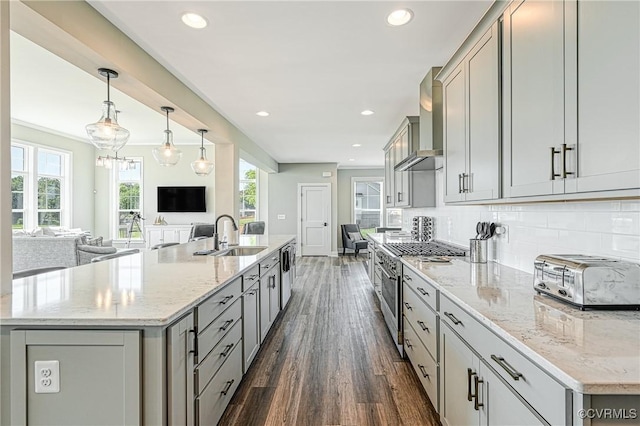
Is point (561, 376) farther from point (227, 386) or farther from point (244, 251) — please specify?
point (244, 251)

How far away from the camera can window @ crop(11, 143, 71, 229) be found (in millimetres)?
6605

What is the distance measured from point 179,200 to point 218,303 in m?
7.25

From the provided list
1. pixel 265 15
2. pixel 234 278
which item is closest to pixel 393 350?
pixel 234 278

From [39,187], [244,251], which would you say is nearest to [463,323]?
[244,251]

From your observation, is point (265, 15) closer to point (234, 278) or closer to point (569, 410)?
point (234, 278)

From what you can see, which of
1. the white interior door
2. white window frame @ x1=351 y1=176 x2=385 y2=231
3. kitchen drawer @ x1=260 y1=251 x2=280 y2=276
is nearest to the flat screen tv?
the white interior door

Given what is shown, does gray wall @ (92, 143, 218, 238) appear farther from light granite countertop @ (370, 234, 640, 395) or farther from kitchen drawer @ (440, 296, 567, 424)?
kitchen drawer @ (440, 296, 567, 424)

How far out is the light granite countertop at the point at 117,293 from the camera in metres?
1.28

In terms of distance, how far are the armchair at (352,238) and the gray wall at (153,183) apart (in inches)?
144

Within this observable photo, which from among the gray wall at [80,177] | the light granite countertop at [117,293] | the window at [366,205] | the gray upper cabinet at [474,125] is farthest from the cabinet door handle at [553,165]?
the window at [366,205]

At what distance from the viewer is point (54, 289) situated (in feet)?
5.60

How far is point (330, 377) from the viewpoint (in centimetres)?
256

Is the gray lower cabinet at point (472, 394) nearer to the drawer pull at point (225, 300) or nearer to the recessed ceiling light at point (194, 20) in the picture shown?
the drawer pull at point (225, 300)

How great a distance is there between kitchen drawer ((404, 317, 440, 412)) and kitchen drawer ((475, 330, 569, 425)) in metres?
0.78
